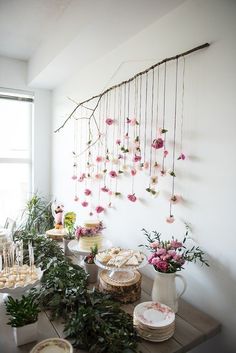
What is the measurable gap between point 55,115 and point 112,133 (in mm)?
1312

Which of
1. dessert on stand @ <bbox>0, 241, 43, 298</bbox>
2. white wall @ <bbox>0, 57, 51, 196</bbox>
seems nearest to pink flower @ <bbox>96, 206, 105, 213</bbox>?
dessert on stand @ <bbox>0, 241, 43, 298</bbox>

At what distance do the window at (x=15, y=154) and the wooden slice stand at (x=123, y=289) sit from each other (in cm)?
210

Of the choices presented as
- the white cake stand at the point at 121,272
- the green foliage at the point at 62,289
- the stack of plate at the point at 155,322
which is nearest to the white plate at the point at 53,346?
the green foliage at the point at 62,289

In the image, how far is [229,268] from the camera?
3.93 feet

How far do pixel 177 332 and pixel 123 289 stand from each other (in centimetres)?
33

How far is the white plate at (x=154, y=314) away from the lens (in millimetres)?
1104

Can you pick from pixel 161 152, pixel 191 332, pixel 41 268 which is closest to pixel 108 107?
pixel 161 152

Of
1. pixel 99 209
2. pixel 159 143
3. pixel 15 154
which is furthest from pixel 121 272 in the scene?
pixel 15 154

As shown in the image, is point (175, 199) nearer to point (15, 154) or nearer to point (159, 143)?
point (159, 143)

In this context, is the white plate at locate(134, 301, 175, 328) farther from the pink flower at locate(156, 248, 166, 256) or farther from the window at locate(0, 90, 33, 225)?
the window at locate(0, 90, 33, 225)

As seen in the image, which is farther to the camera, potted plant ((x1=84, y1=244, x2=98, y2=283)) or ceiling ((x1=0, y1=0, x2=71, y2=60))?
ceiling ((x1=0, y1=0, x2=71, y2=60))

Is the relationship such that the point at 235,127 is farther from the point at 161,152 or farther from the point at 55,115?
the point at 55,115

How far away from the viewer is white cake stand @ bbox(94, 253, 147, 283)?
1354 mm

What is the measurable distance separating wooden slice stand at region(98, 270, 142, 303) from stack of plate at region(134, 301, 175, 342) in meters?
0.16
